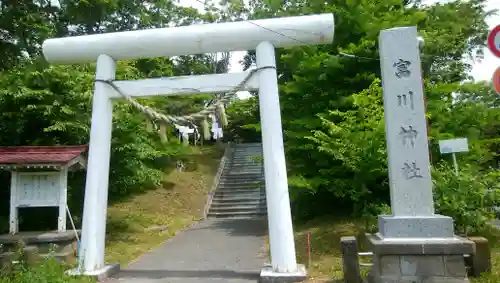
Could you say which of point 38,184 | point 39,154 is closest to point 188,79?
point 39,154

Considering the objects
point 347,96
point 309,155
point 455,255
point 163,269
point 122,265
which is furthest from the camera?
point 309,155

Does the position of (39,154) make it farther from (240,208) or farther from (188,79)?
(240,208)

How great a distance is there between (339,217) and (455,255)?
669 centimetres

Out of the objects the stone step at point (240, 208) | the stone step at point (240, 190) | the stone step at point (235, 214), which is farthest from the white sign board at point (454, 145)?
the stone step at point (240, 190)

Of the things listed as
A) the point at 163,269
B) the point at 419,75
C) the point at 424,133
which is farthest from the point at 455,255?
the point at 163,269

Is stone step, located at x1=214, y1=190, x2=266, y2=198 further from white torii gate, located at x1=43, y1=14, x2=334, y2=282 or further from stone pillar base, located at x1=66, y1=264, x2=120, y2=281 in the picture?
white torii gate, located at x1=43, y1=14, x2=334, y2=282

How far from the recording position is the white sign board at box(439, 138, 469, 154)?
8.57 metres

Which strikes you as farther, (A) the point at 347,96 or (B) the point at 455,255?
(A) the point at 347,96

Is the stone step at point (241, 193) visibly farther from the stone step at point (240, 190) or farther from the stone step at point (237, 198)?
the stone step at point (237, 198)

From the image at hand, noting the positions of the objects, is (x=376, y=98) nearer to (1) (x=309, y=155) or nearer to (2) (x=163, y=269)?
(1) (x=309, y=155)

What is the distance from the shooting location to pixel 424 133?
6.06 m

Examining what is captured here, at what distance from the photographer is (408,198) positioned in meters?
5.92

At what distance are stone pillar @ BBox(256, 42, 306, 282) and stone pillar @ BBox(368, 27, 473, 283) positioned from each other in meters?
1.40

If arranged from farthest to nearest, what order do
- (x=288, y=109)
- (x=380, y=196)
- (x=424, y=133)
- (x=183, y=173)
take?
(x=183, y=173)
(x=288, y=109)
(x=380, y=196)
(x=424, y=133)
